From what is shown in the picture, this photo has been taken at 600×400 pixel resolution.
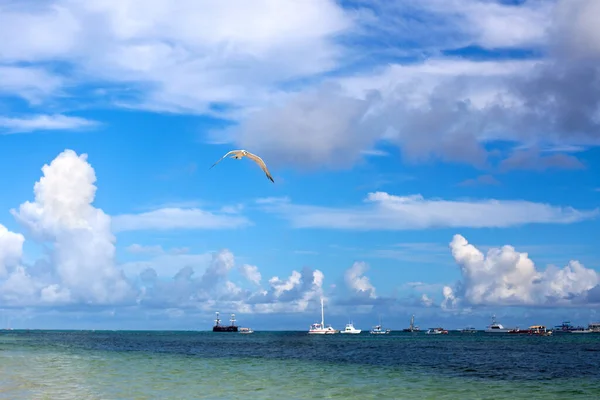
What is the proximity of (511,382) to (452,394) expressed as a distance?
40.8ft

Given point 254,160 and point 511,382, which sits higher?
point 254,160

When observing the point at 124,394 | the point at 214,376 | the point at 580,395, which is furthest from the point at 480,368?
the point at 124,394

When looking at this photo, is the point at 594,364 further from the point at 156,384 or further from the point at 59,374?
the point at 59,374

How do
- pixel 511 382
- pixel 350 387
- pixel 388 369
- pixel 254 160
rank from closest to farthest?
pixel 254 160
pixel 350 387
pixel 511 382
pixel 388 369

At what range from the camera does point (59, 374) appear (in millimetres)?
60062

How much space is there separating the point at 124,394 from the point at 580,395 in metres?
32.4

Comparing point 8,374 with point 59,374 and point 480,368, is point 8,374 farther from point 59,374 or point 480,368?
point 480,368

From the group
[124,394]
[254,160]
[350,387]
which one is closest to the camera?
[254,160]

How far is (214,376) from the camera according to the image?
60406 millimetres

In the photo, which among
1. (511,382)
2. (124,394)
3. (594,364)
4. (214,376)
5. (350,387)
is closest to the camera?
(124,394)

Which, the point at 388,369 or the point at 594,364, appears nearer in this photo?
the point at 388,369

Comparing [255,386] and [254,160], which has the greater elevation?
[254,160]

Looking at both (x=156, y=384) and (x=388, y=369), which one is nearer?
(x=156, y=384)

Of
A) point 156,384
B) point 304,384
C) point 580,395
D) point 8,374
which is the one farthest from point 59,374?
point 580,395
